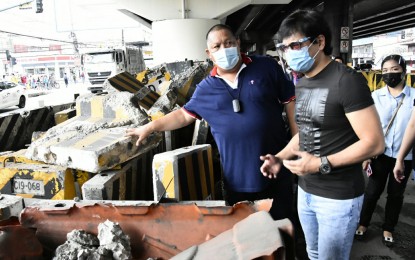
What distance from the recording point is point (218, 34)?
254 centimetres

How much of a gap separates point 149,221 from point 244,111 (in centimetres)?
109

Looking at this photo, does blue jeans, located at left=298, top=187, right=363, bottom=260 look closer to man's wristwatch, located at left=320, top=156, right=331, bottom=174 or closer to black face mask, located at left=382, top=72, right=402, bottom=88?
man's wristwatch, located at left=320, top=156, right=331, bottom=174

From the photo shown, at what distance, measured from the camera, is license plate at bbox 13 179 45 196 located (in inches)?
110

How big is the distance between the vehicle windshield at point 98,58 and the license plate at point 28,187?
17022 millimetres

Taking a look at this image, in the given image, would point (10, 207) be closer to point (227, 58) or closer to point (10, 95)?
point (227, 58)

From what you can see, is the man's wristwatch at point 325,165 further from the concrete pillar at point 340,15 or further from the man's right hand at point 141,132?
the concrete pillar at point 340,15

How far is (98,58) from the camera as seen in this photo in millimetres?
19188

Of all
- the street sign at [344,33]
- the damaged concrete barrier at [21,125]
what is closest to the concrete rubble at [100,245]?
the damaged concrete barrier at [21,125]

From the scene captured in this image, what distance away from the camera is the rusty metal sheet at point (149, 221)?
1.52 meters

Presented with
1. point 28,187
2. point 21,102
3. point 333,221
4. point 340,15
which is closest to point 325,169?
point 333,221

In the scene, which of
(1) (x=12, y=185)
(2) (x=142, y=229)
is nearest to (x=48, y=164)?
(1) (x=12, y=185)

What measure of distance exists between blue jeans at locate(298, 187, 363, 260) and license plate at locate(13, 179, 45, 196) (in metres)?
2.07

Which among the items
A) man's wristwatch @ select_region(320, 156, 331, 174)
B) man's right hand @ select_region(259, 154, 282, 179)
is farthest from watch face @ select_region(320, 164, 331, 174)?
man's right hand @ select_region(259, 154, 282, 179)

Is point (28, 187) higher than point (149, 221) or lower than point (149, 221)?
lower
